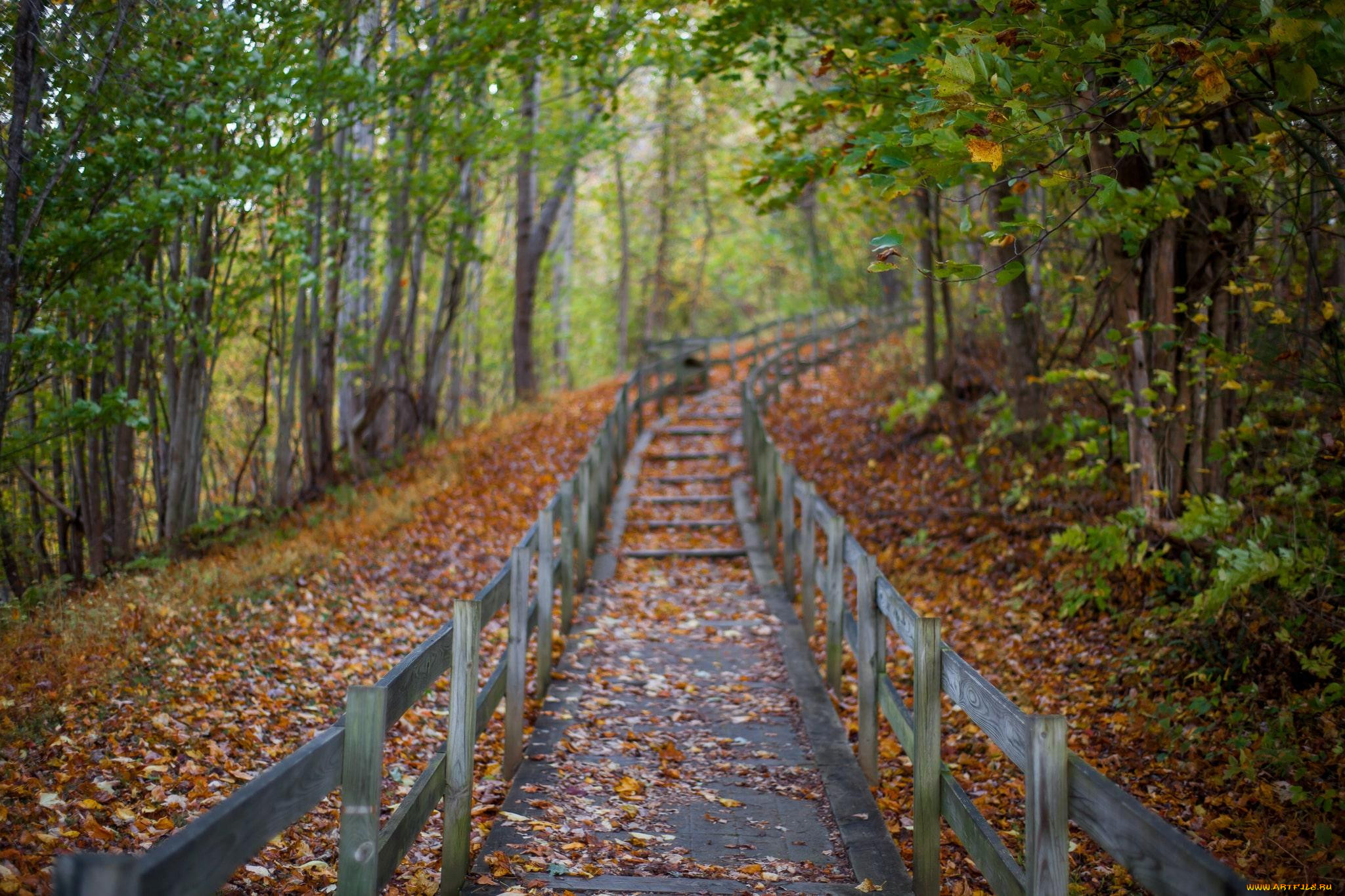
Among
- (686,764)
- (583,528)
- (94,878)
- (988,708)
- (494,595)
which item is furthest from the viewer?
(583,528)

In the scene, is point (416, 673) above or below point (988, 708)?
above

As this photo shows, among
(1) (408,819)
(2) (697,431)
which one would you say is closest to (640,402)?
(2) (697,431)

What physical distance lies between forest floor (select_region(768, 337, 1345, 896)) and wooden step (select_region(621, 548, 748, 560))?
147 centimetres

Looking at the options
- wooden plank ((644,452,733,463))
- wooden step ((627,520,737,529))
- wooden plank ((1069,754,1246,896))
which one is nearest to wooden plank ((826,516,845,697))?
wooden plank ((1069,754,1246,896))

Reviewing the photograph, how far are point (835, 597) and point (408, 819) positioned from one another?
13.9ft

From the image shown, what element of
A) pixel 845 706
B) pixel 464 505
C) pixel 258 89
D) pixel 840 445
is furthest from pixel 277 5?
pixel 840 445

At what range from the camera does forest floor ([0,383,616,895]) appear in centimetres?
→ 456

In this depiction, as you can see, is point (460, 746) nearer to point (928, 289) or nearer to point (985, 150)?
point (985, 150)

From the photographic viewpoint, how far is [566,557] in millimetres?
9250

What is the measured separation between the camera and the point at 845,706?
742 centimetres

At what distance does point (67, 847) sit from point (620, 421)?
1242 cm

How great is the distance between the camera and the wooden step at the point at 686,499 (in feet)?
47.9

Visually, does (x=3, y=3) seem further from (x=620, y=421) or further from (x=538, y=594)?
(x=620, y=421)

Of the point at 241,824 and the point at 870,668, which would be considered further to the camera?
the point at 870,668
